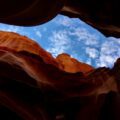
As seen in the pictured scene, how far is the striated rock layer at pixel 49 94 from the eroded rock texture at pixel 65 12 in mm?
1118

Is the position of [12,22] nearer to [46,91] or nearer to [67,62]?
[46,91]

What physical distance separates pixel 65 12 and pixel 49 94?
111 inches

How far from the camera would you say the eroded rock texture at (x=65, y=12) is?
679 cm

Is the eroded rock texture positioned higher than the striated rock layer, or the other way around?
the eroded rock texture

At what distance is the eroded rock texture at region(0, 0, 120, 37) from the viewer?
679 cm

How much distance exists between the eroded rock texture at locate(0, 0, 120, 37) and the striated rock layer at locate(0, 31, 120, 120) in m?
1.12

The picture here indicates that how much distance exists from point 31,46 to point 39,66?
25.9 ft

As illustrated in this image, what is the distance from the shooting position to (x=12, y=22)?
7.23 metres

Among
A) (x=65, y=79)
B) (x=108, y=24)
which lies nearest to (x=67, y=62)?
(x=108, y=24)

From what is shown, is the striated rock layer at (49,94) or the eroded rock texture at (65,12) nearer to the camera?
the eroded rock texture at (65,12)

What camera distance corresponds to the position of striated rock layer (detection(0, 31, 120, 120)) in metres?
7.52

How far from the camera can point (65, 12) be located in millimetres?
9680

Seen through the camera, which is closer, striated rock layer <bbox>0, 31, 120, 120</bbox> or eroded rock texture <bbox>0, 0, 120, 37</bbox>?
eroded rock texture <bbox>0, 0, 120, 37</bbox>

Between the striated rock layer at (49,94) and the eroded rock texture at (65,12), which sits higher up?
the eroded rock texture at (65,12)
